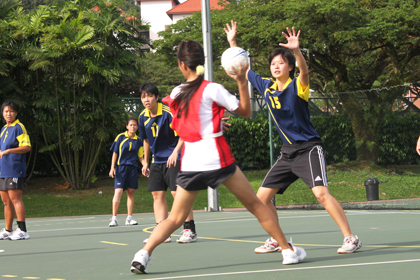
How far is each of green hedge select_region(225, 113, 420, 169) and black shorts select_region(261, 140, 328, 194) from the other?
9512 millimetres


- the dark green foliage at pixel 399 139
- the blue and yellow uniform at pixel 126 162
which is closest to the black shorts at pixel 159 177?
the blue and yellow uniform at pixel 126 162

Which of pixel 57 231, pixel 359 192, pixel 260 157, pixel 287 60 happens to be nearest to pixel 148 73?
pixel 260 157

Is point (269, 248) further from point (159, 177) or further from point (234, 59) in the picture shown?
point (234, 59)

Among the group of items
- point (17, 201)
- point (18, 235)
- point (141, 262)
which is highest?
point (17, 201)

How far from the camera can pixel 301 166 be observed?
4918 mm

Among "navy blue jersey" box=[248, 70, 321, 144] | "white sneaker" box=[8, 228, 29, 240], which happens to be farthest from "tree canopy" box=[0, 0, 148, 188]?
"navy blue jersey" box=[248, 70, 321, 144]

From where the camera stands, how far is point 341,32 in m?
16.6

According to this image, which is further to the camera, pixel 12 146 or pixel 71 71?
pixel 71 71

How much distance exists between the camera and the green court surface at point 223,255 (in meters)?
4.05

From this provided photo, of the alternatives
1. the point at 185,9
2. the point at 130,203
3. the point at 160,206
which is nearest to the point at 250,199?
the point at 160,206

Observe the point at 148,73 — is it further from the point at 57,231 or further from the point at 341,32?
the point at 57,231

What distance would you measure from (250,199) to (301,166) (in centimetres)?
100

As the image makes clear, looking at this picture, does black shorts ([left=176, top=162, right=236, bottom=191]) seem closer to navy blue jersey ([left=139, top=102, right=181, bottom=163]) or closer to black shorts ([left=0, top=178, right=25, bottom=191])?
navy blue jersey ([left=139, top=102, right=181, bottom=163])

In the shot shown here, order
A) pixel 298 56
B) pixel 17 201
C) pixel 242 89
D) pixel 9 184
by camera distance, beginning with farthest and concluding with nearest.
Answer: pixel 17 201 → pixel 9 184 → pixel 298 56 → pixel 242 89
